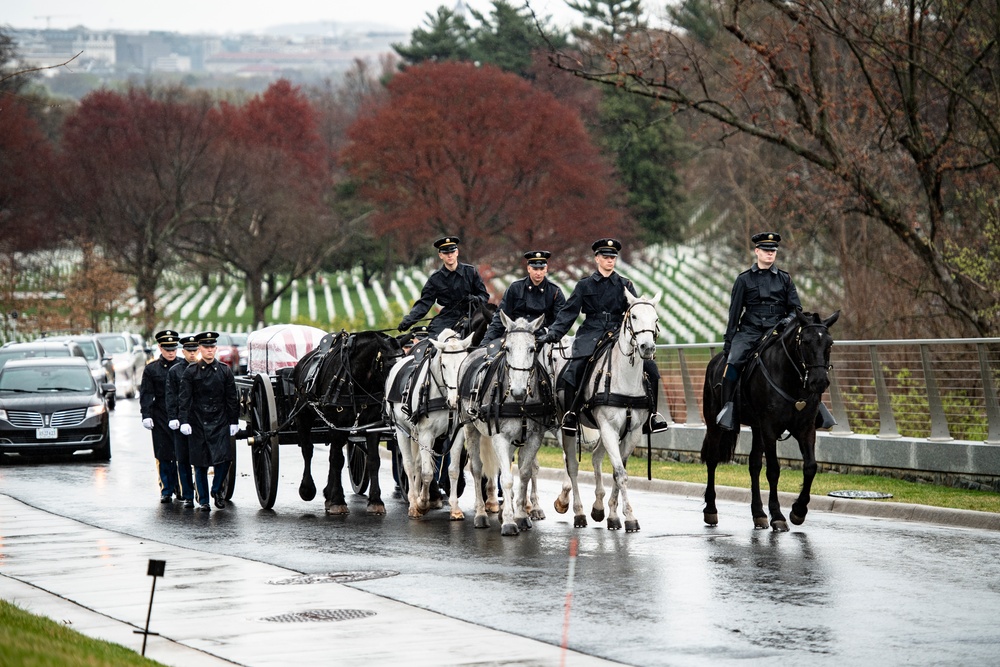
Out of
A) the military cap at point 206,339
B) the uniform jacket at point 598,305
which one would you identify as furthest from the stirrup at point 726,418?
the military cap at point 206,339

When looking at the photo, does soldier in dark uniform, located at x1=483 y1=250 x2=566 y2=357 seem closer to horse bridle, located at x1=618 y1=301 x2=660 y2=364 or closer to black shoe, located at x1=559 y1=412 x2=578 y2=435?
black shoe, located at x1=559 y1=412 x2=578 y2=435

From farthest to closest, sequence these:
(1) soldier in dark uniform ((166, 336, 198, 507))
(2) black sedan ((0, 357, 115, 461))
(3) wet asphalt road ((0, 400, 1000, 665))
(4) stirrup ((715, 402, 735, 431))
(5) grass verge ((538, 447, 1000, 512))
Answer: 1. (2) black sedan ((0, 357, 115, 461))
2. (1) soldier in dark uniform ((166, 336, 198, 507))
3. (5) grass verge ((538, 447, 1000, 512))
4. (4) stirrup ((715, 402, 735, 431))
5. (3) wet asphalt road ((0, 400, 1000, 665))

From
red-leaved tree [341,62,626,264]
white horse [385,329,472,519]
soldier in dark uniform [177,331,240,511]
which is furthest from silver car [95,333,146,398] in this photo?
white horse [385,329,472,519]

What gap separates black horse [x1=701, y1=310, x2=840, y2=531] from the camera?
14297 mm

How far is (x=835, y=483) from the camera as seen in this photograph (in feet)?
61.5

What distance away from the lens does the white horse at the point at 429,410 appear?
15.8 meters

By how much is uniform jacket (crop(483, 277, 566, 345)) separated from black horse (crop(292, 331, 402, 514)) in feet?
6.61

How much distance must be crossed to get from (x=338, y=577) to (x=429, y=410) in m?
3.96

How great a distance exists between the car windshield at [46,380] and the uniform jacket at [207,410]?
9451mm

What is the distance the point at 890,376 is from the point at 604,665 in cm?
1281

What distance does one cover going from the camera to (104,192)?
74938mm

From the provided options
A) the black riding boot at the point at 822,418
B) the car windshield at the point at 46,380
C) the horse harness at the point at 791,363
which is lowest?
the car windshield at the point at 46,380

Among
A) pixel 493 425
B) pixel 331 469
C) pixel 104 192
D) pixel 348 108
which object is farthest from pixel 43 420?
pixel 348 108

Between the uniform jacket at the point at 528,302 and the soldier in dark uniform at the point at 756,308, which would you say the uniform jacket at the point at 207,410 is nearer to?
the uniform jacket at the point at 528,302
